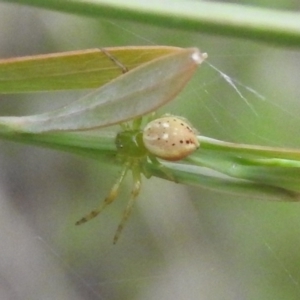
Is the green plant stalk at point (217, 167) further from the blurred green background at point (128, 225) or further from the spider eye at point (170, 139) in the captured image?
the blurred green background at point (128, 225)

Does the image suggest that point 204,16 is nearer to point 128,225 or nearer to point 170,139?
point 170,139

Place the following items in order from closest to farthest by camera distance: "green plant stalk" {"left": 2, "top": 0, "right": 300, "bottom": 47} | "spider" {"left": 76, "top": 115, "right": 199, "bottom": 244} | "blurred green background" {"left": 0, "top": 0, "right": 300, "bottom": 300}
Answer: "green plant stalk" {"left": 2, "top": 0, "right": 300, "bottom": 47}, "spider" {"left": 76, "top": 115, "right": 199, "bottom": 244}, "blurred green background" {"left": 0, "top": 0, "right": 300, "bottom": 300}

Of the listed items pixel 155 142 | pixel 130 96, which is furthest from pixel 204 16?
pixel 155 142

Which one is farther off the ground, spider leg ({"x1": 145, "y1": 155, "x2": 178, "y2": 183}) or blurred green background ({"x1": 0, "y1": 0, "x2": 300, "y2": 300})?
spider leg ({"x1": 145, "y1": 155, "x2": 178, "y2": 183})

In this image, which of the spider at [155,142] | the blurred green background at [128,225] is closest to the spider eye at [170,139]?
the spider at [155,142]

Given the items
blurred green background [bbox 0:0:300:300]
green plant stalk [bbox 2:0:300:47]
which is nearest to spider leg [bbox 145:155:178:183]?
green plant stalk [bbox 2:0:300:47]

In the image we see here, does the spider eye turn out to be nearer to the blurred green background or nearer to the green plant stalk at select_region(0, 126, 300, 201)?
the green plant stalk at select_region(0, 126, 300, 201)

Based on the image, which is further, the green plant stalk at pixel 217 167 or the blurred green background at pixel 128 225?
the blurred green background at pixel 128 225
